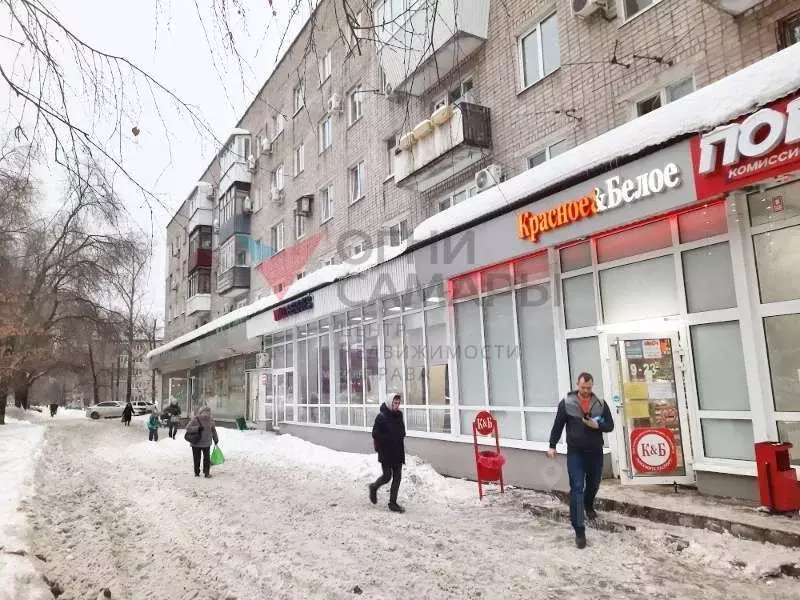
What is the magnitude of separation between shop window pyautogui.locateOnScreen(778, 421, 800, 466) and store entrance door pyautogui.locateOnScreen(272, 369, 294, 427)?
14.5 m

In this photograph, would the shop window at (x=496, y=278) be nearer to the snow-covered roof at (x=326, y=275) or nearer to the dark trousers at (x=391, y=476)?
the snow-covered roof at (x=326, y=275)

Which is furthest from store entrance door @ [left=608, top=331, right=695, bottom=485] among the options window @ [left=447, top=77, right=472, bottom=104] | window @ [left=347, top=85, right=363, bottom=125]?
window @ [left=347, top=85, right=363, bottom=125]

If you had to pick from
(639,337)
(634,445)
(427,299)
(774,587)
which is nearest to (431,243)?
(427,299)

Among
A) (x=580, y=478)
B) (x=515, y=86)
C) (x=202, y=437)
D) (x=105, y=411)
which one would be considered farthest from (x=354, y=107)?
(x=105, y=411)

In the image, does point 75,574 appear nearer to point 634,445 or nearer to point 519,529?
point 519,529

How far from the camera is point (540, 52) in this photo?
1163cm

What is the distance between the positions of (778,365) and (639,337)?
5.62 feet

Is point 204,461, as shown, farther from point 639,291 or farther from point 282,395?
point 639,291

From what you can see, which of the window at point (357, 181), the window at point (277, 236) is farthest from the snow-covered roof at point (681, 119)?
the window at point (277, 236)

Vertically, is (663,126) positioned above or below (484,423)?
above

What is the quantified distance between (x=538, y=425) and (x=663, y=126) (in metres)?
4.96

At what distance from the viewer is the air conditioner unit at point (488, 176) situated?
1166cm

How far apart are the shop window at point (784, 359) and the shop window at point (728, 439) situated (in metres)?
0.50

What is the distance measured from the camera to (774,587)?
15.1 ft
